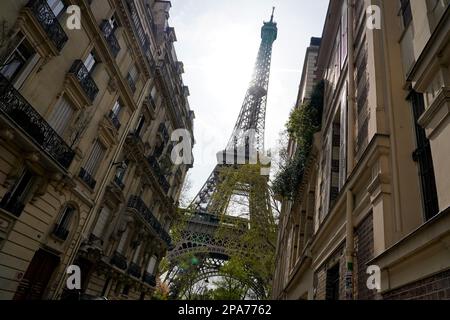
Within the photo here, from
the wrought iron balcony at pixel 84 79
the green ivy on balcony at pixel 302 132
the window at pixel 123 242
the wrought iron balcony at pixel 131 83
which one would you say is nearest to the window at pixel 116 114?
the wrought iron balcony at pixel 131 83

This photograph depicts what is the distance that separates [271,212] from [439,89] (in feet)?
65.7

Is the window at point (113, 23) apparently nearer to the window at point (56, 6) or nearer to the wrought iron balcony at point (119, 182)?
the window at point (56, 6)

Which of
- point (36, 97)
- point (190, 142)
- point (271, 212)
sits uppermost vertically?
point (190, 142)

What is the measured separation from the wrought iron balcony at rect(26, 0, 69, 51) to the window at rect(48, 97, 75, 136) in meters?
2.15

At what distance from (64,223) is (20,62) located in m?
6.91

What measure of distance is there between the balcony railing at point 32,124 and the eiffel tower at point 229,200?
12633 millimetres

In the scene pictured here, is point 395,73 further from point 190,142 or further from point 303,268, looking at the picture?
point 190,142

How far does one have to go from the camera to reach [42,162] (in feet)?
36.1

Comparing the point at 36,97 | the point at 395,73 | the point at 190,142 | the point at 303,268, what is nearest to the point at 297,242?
the point at 303,268

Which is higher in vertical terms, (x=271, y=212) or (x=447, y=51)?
(x=271, y=212)

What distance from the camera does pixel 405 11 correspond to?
5758 mm

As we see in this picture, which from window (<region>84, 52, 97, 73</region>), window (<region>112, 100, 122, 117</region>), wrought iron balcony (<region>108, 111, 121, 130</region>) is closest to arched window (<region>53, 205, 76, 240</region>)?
wrought iron balcony (<region>108, 111, 121, 130</region>)

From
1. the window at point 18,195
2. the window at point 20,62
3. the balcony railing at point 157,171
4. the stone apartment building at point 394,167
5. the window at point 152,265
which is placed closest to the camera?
the stone apartment building at point 394,167

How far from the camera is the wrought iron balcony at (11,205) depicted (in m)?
10.0
